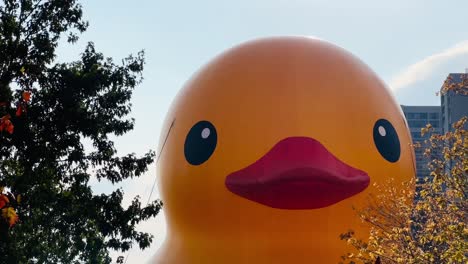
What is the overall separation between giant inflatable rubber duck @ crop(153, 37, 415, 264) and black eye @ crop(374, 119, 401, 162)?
0.02 meters

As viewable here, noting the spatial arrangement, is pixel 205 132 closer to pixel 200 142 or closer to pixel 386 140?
pixel 200 142

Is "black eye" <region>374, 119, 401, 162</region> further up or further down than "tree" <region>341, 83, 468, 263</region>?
further up

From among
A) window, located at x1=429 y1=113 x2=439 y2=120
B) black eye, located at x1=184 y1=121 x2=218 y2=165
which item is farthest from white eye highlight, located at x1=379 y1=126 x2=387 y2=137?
window, located at x1=429 y1=113 x2=439 y2=120

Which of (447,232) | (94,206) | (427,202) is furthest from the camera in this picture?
(94,206)

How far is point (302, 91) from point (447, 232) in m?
4.26

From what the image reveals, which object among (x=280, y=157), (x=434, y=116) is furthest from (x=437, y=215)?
(x=434, y=116)

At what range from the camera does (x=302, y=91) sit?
1148 cm

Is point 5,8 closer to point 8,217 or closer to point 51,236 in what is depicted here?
point 51,236

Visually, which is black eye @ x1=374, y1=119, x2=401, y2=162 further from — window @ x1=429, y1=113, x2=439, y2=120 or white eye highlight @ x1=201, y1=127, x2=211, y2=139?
window @ x1=429, y1=113, x2=439, y2=120

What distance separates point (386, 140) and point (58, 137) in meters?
6.30

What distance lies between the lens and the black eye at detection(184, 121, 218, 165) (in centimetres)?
1158

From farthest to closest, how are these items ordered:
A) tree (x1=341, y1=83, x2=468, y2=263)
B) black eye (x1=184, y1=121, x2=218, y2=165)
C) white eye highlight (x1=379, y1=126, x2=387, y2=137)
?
1. white eye highlight (x1=379, y1=126, x2=387, y2=137)
2. black eye (x1=184, y1=121, x2=218, y2=165)
3. tree (x1=341, y1=83, x2=468, y2=263)

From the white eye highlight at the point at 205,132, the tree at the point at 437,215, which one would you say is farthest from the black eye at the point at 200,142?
the tree at the point at 437,215

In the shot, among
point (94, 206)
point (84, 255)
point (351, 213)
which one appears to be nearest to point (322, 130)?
point (351, 213)
